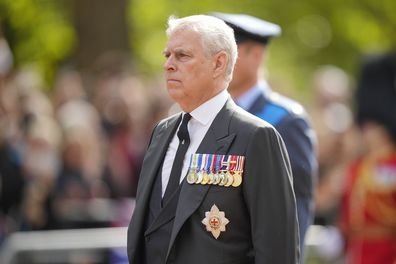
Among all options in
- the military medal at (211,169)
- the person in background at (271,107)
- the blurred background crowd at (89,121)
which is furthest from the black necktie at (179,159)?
the blurred background crowd at (89,121)

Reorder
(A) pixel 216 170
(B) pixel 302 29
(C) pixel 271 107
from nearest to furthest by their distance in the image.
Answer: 1. (A) pixel 216 170
2. (C) pixel 271 107
3. (B) pixel 302 29

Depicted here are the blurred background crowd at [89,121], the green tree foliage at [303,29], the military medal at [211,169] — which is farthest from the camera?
the green tree foliage at [303,29]

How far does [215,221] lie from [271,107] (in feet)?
7.08

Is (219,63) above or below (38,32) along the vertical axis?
above

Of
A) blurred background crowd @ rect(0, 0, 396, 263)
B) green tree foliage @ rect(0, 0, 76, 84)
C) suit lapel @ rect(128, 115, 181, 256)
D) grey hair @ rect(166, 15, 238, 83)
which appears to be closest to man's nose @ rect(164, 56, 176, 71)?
grey hair @ rect(166, 15, 238, 83)

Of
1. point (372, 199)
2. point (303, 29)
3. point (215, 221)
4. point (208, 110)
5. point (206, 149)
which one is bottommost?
point (303, 29)

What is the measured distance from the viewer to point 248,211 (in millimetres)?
5734

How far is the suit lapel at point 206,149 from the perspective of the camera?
18.8 feet

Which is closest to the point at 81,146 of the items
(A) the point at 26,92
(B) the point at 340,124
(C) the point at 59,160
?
(C) the point at 59,160

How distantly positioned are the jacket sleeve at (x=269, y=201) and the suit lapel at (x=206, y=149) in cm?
16

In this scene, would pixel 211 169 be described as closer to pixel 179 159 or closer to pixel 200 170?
pixel 200 170

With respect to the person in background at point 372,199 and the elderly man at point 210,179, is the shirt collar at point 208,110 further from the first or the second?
the person in background at point 372,199

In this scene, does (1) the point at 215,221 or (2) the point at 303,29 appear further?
(2) the point at 303,29

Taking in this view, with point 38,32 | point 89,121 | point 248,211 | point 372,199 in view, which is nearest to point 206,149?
point 248,211
